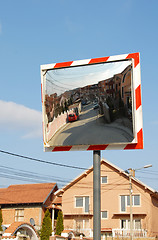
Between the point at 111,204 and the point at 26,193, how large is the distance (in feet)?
40.9

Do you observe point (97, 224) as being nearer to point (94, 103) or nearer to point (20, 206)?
point (94, 103)

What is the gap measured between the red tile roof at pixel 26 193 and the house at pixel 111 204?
3819mm

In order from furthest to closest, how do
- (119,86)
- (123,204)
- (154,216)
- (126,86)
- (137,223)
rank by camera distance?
1. (123,204)
2. (154,216)
3. (137,223)
4. (119,86)
5. (126,86)

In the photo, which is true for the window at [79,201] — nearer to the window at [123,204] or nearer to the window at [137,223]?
the window at [123,204]

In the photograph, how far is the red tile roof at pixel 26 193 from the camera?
4337 cm

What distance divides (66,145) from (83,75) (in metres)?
1.21

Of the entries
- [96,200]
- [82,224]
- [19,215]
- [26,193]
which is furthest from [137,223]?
[96,200]

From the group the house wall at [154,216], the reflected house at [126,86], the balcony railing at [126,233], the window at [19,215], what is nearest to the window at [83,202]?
the balcony railing at [126,233]

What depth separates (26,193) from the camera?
1795 inches

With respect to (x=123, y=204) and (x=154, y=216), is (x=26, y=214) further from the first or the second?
(x=154, y=216)

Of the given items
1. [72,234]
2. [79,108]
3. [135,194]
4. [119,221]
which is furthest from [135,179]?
[79,108]

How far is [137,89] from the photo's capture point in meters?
5.44

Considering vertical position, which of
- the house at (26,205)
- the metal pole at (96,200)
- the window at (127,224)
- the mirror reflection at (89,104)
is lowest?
the window at (127,224)

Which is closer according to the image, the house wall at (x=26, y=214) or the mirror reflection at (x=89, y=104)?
the mirror reflection at (x=89, y=104)
